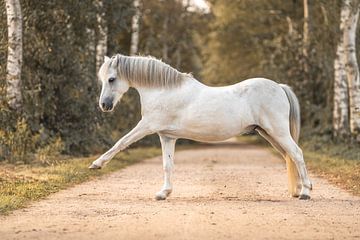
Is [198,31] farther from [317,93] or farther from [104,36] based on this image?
[104,36]

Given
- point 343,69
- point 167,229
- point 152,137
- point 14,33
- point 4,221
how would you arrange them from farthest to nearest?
point 152,137 → point 343,69 → point 14,33 → point 4,221 → point 167,229

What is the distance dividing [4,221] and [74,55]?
13177 millimetres

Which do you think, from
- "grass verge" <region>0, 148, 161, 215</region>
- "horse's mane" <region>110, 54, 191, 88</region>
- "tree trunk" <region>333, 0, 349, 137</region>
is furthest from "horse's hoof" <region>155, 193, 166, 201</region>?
"tree trunk" <region>333, 0, 349, 137</region>

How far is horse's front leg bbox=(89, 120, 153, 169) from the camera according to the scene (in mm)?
10758

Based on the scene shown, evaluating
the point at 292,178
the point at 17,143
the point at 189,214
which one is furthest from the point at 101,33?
the point at 189,214

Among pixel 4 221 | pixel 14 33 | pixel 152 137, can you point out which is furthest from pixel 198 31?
pixel 4 221

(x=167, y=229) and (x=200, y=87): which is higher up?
(x=200, y=87)

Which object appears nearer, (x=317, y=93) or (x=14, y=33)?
(x=14, y=33)

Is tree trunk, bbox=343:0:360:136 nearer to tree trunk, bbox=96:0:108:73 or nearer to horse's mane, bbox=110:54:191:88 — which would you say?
tree trunk, bbox=96:0:108:73

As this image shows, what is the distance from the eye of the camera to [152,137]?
34.7 metres

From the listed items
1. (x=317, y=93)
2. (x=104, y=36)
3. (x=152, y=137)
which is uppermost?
(x=104, y=36)

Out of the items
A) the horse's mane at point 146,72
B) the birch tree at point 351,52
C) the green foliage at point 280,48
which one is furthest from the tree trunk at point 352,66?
the horse's mane at point 146,72

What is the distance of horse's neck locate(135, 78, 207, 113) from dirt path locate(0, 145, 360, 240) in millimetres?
1443

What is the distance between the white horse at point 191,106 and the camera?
36.6ft
